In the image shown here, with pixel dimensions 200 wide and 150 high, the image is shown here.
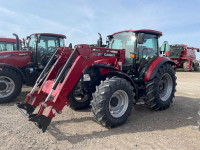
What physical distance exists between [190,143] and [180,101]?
129 inches

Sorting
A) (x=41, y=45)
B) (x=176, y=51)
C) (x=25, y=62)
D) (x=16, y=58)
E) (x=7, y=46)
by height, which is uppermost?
(x=176, y=51)

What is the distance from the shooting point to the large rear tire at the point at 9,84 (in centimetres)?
589

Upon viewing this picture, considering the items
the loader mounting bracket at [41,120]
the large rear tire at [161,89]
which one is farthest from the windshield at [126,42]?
the loader mounting bracket at [41,120]

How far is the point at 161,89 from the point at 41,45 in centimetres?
486

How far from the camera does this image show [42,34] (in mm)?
7070

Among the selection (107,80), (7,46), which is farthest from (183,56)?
(107,80)

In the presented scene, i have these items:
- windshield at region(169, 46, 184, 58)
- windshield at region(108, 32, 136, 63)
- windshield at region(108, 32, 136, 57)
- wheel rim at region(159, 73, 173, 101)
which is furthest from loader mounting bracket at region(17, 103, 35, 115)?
windshield at region(169, 46, 184, 58)

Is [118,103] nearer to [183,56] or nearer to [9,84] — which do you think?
[9,84]

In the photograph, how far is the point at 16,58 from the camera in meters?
6.67

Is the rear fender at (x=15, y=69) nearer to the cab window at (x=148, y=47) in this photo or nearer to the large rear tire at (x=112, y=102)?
the large rear tire at (x=112, y=102)

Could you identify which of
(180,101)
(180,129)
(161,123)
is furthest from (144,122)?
(180,101)

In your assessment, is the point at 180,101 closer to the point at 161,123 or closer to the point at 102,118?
the point at 161,123

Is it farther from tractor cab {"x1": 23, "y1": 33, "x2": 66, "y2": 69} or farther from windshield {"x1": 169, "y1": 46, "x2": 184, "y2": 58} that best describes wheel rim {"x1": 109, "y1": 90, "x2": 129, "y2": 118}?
windshield {"x1": 169, "y1": 46, "x2": 184, "y2": 58}

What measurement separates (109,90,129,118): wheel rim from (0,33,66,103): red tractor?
3698 millimetres
